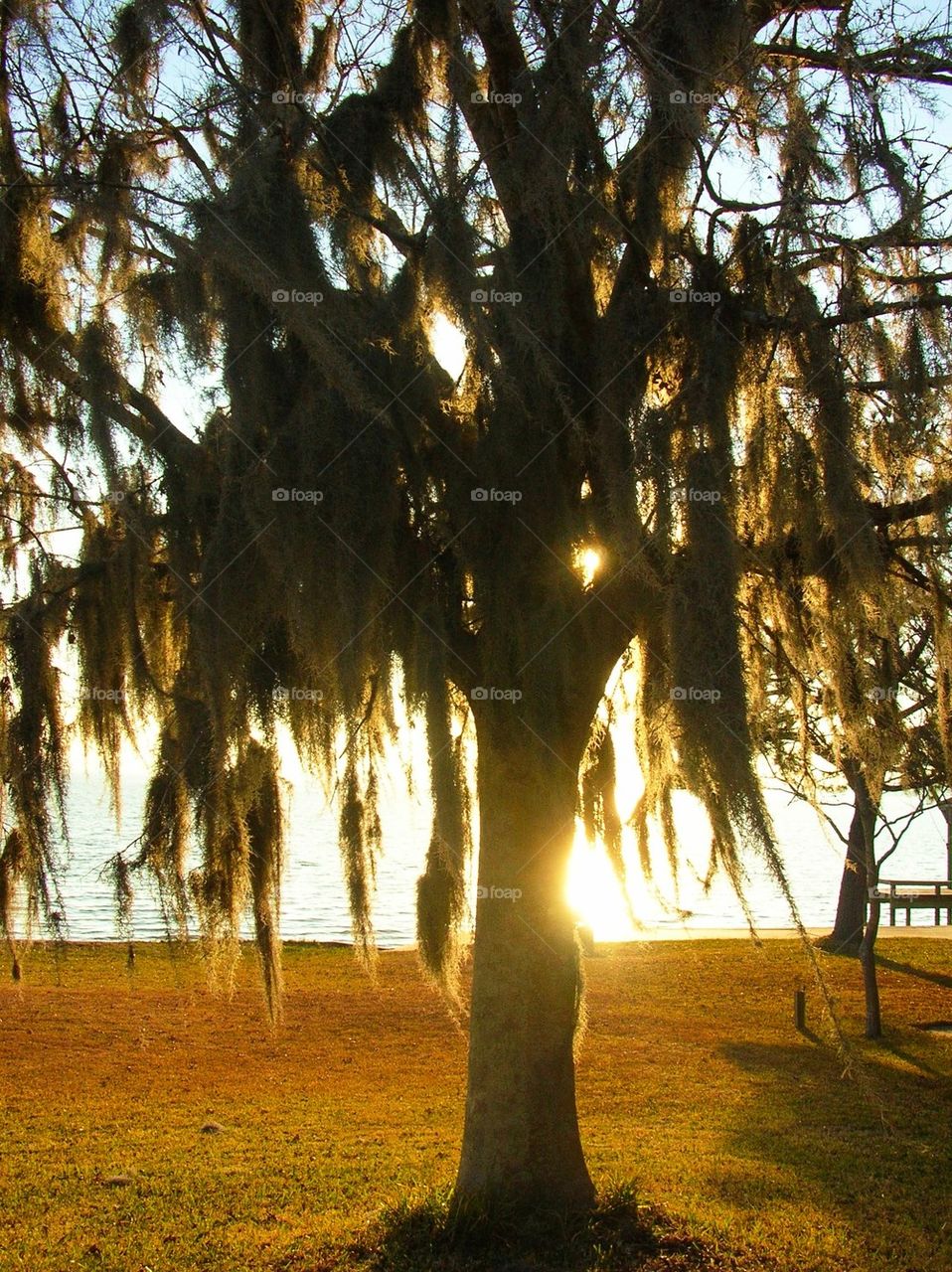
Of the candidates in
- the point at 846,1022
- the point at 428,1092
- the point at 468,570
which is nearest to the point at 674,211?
the point at 468,570

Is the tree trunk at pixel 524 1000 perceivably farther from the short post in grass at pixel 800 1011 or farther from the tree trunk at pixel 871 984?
the short post in grass at pixel 800 1011

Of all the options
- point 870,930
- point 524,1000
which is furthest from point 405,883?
point 524,1000

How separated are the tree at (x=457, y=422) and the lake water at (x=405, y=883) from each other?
0.30 m

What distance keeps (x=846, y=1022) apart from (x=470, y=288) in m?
8.35

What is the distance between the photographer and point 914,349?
13.0 feet

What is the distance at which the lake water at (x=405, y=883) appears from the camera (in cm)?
494

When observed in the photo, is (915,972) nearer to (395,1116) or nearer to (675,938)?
(675,938)

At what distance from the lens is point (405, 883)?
104ft

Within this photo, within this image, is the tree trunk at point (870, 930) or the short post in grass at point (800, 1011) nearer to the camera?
the tree trunk at point (870, 930)

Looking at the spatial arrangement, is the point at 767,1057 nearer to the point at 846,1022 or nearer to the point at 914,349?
the point at 846,1022

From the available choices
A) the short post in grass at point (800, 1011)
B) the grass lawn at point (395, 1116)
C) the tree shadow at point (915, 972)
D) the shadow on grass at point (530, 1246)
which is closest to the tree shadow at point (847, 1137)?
the grass lawn at point (395, 1116)

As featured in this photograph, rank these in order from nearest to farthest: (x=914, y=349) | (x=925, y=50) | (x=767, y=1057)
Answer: (x=914, y=349) → (x=925, y=50) → (x=767, y=1057)

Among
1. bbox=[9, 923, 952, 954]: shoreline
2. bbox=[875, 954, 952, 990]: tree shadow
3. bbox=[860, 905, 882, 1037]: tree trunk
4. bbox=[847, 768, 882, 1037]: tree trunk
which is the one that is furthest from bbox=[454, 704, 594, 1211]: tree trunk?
bbox=[875, 954, 952, 990]: tree shadow

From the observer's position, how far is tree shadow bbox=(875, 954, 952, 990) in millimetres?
12398
